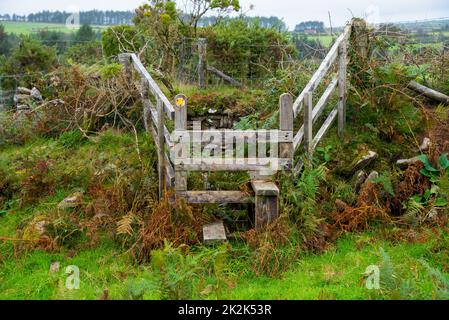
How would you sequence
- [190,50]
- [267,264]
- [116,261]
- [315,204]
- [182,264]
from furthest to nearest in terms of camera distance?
[190,50]
[315,204]
[116,261]
[267,264]
[182,264]

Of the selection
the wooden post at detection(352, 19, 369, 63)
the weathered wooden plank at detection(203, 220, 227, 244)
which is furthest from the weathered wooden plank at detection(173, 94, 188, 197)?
the wooden post at detection(352, 19, 369, 63)

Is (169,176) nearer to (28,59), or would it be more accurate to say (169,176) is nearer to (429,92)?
(429,92)

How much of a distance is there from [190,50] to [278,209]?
29.4 feet

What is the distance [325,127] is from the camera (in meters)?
8.76

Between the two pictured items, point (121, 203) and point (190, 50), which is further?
point (190, 50)

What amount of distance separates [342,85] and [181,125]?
11.0ft

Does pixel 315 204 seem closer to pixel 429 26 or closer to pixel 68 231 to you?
pixel 68 231

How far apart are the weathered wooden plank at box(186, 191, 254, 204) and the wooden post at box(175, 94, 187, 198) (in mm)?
100

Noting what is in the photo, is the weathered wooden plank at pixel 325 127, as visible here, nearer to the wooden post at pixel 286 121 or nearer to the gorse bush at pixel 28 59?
the wooden post at pixel 286 121

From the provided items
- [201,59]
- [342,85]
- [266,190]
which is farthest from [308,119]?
[201,59]

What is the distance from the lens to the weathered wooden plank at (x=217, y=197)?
7.14 meters

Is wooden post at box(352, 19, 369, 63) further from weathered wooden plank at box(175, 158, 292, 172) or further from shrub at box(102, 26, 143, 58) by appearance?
shrub at box(102, 26, 143, 58)

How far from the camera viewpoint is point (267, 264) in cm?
640
